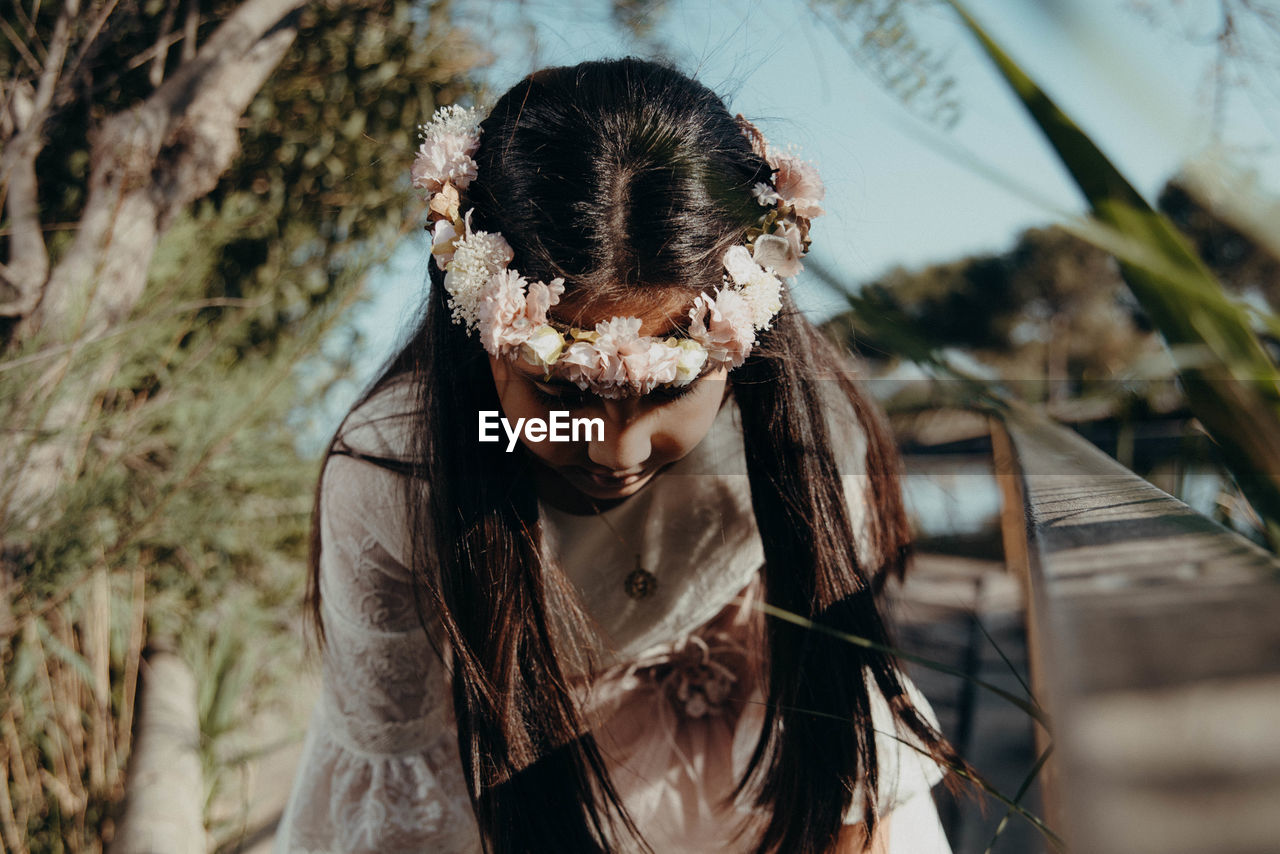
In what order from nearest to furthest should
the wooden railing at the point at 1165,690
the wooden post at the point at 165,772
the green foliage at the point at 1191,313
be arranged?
the wooden railing at the point at 1165,690, the green foliage at the point at 1191,313, the wooden post at the point at 165,772

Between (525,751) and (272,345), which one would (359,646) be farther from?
(272,345)

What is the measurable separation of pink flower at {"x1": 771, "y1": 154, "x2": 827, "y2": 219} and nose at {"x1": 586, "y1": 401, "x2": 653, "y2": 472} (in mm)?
394

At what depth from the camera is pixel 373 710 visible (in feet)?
4.53

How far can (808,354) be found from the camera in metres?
→ 1.27

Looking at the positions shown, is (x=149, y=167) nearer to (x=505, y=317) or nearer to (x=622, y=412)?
(x=505, y=317)

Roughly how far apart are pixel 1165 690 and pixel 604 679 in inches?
49.7

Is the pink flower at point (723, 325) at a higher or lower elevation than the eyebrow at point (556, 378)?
higher

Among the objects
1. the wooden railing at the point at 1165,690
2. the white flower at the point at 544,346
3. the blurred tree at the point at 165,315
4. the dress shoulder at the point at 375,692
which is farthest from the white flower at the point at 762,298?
the blurred tree at the point at 165,315

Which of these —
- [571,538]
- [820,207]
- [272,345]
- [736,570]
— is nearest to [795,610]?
[736,570]

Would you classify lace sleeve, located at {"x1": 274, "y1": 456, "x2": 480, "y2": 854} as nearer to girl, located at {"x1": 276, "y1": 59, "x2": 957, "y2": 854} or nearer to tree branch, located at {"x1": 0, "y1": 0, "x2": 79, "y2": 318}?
girl, located at {"x1": 276, "y1": 59, "x2": 957, "y2": 854}

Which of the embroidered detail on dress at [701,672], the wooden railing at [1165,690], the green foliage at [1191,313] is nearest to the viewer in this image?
the wooden railing at [1165,690]

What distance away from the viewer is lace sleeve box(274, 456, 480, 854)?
130 cm

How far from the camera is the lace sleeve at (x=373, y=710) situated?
130 centimetres

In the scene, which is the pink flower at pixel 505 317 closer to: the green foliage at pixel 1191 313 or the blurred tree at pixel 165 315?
the green foliage at pixel 1191 313
